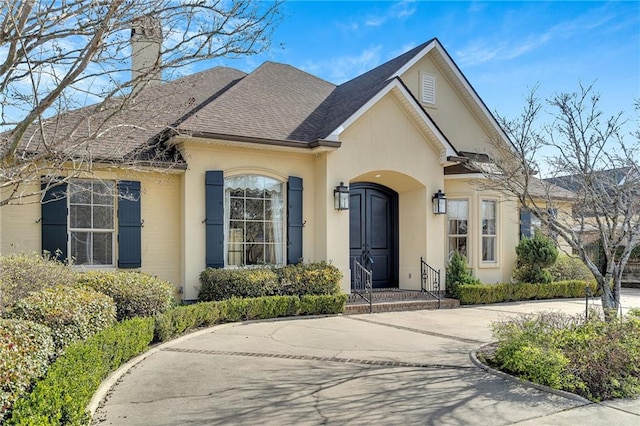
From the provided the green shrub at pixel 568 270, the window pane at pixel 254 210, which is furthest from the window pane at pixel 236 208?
the green shrub at pixel 568 270

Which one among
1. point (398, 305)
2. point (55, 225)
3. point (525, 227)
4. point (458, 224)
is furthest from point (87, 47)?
point (525, 227)

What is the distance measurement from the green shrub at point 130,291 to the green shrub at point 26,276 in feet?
1.20

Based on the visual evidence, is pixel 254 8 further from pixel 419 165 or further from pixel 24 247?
pixel 419 165

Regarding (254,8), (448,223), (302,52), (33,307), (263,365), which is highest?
(302,52)

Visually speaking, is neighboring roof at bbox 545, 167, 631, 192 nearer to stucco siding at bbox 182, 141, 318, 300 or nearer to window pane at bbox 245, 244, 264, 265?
stucco siding at bbox 182, 141, 318, 300

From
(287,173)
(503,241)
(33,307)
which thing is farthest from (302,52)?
(503,241)

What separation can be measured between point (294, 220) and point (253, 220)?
3.37 feet

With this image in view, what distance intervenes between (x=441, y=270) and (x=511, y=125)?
598cm

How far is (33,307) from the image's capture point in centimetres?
641

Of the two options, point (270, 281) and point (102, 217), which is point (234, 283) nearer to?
point (270, 281)

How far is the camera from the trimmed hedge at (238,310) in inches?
339

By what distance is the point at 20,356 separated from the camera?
492 centimetres

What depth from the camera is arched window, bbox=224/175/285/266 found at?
1206cm

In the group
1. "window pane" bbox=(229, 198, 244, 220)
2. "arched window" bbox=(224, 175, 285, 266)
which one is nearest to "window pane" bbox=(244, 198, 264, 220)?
"arched window" bbox=(224, 175, 285, 266)
